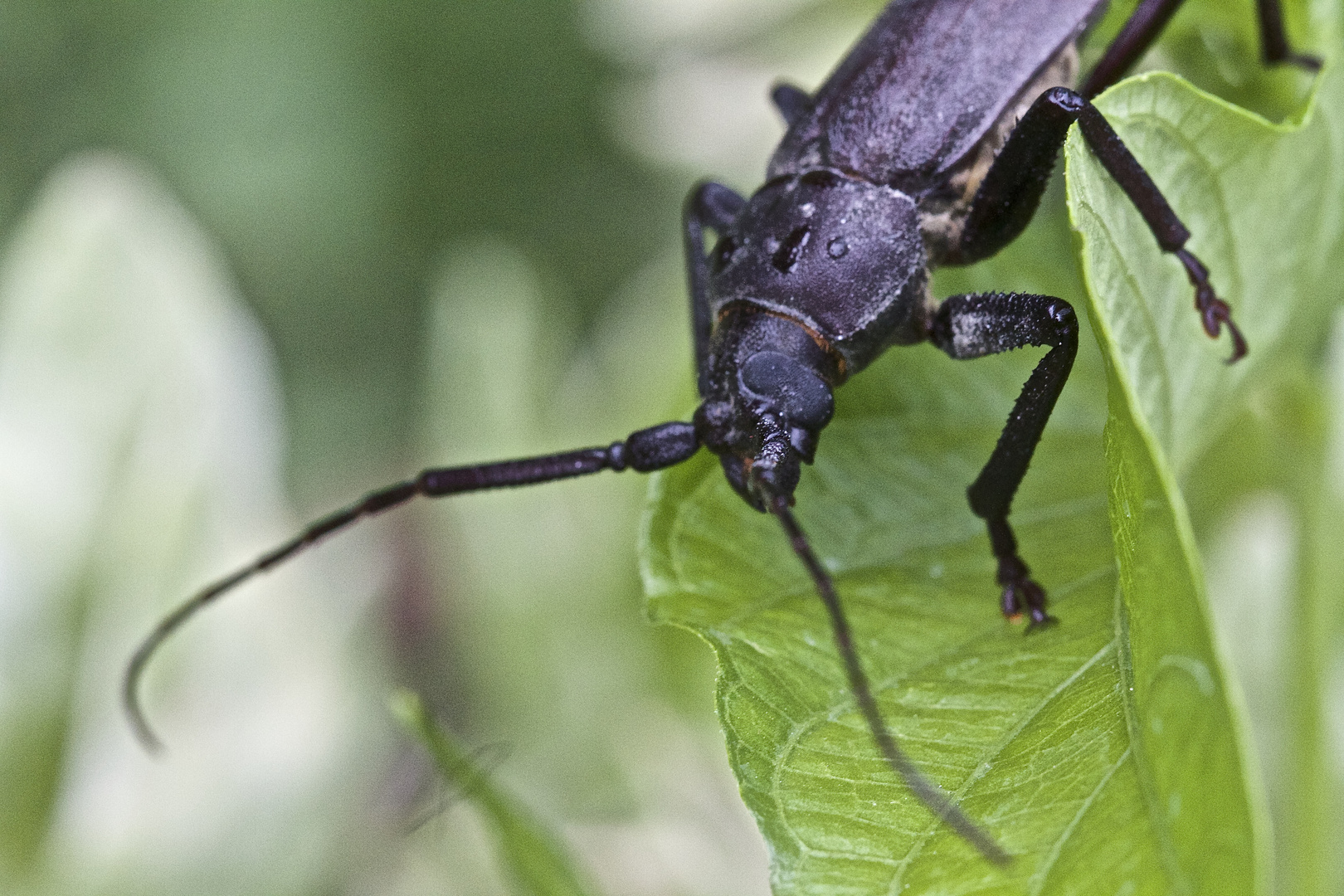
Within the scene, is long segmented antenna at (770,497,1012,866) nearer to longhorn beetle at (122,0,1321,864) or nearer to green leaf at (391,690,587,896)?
longhorn beetle at (122,0,1321,864)

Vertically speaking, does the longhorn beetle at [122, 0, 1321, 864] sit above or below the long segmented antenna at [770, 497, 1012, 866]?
above

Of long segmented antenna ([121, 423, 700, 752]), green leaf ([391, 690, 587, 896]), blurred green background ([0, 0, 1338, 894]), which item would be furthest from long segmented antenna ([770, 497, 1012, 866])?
blurred green background ([0, 0, 1338, 894])

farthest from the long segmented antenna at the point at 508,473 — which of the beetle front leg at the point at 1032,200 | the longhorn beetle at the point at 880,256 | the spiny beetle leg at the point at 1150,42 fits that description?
the spiny beetle leg at the point at 1150,42

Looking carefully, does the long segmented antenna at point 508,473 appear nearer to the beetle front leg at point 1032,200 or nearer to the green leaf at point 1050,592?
the green leaf at point 1050,592

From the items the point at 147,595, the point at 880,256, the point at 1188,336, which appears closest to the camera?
the point at 1188,336

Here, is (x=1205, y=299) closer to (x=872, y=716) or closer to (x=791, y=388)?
(x=791, y=388)

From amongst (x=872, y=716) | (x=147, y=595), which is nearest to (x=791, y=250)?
(x=872, y=716)
